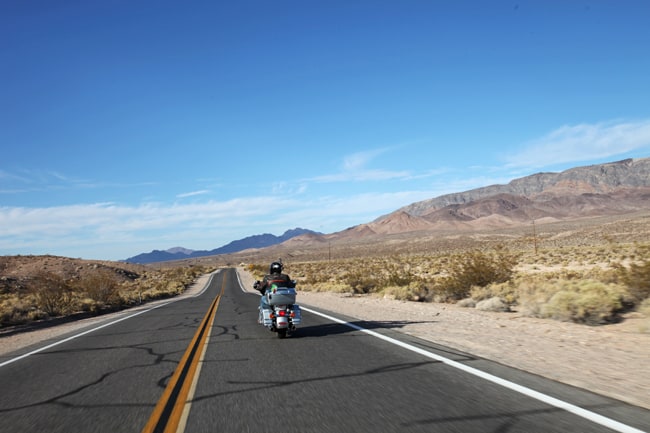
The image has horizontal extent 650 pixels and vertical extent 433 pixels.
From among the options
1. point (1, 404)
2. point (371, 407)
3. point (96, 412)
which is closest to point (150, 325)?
point (1, 404)

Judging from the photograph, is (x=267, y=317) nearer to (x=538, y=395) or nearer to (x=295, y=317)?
(x=295, y=317)

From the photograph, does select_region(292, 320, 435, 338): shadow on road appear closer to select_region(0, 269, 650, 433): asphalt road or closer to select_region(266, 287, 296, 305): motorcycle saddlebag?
select_region(0, 269, 650, 433): asphalt road

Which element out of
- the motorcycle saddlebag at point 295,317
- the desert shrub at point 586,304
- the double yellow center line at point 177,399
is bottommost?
the desert shrub at point 586,304

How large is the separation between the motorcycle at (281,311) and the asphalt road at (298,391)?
458 mm

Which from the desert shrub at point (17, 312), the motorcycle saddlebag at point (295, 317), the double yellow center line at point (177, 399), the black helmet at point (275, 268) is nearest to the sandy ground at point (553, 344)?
the motorcycle saddlebag at point (295, 317)

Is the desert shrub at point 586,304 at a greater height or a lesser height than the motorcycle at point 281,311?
lesser

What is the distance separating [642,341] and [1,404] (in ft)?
35.3

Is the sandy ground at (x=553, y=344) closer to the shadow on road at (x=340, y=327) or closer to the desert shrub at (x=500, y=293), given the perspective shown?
the shadow on road at (x=340, y=327)

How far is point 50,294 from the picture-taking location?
23.7 meters

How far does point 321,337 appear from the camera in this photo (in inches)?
412

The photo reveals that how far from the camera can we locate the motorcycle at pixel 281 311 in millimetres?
10367

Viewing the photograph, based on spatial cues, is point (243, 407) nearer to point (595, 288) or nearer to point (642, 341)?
point (642, 341)

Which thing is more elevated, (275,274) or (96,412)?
(275,274)

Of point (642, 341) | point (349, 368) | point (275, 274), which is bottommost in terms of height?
point (642, 341)
